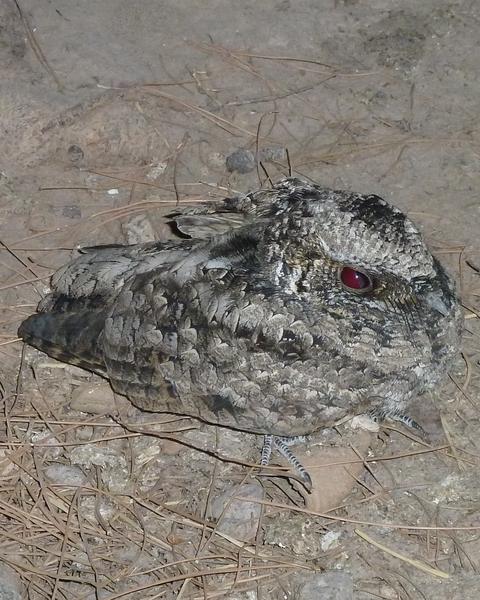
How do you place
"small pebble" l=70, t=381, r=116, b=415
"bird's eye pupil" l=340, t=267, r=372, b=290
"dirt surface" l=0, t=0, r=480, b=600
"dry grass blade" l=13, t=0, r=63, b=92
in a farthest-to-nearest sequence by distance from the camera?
"dry grass blade" l=13, t=0, r=63, b=92 < "small pebble" l=70, t=381, r=116, b=415 < "dirt surface" l=0, t=0, r=480, b=600 < "bird's eye pupil" l=340, t=267, r=372, b=290

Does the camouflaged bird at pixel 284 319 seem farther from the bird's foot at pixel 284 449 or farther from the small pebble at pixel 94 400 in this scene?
the small pebble at pixel 94 400

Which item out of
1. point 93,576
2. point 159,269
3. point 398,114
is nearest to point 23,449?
point 93,576

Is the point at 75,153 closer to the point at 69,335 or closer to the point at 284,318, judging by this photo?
the point at 69,335

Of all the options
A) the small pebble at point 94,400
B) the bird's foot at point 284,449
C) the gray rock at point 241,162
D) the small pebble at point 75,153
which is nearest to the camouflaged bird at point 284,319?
the bird's foot at point 284,449

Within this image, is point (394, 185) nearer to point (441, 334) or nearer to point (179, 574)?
point (441, 334)

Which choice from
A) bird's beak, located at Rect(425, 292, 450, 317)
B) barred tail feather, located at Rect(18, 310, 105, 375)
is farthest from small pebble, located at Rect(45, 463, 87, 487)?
bird's beak, located at Rect(425, 292, 450, 317)

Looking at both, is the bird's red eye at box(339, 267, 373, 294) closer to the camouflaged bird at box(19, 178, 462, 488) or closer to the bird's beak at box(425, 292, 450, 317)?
the camouflaged bird at box(19, 178, 462, 488)
